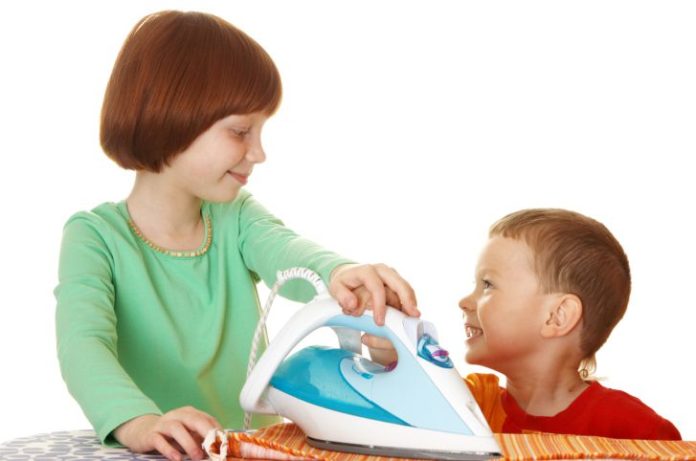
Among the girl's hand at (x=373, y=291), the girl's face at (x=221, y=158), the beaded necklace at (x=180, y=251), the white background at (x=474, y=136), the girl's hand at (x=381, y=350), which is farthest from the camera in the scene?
the white background at (x=474, y=136)

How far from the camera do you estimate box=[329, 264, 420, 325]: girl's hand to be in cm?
143

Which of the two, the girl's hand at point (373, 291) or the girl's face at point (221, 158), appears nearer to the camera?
the girl's hand at point (373, 291)

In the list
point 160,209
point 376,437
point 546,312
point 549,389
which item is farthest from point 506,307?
point 160,209

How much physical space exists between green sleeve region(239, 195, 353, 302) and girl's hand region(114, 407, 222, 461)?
390mm

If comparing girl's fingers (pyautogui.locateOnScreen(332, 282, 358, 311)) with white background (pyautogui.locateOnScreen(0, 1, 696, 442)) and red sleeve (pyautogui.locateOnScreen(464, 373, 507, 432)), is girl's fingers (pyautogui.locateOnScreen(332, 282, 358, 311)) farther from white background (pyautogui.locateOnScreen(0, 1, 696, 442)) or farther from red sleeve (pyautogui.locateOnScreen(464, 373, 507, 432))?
white background (pyautogui.locateOnScreen(0, 1, 696, 442))

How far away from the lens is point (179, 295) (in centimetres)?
188

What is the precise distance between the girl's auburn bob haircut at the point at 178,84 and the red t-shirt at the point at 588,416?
2.19 ft

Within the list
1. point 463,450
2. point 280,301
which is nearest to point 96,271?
point 463,450

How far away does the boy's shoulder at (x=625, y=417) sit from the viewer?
1717mm

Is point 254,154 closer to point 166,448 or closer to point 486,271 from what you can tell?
point 486,271

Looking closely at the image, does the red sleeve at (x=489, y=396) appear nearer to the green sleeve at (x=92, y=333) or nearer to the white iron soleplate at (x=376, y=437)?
the white iron soleplate at (x=376, y=437)

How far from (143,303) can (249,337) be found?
0.77 feet

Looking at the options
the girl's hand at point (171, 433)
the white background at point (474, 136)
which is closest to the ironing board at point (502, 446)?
the girl's hand at point (171, 433)

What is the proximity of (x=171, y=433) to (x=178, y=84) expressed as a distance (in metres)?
0.64
